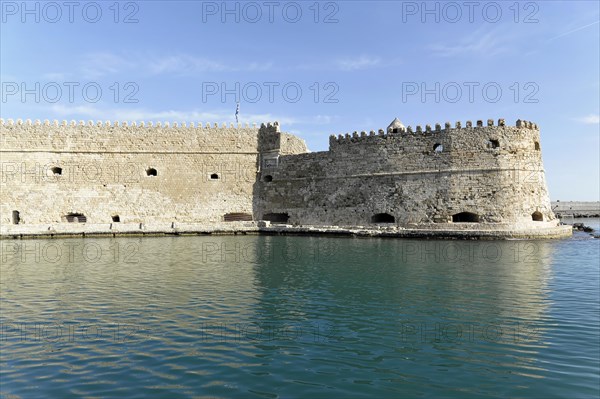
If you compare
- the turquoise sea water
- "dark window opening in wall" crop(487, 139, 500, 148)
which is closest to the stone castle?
"dark window opening in wall" crop(487, 139, 500, 148)

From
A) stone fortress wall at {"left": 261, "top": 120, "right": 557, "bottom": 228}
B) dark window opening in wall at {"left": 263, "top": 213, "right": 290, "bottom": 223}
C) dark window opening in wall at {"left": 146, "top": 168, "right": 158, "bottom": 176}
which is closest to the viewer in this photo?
stone fortress wall at {"left": 261, "top": 120, "right": 557, "bottom": 228}

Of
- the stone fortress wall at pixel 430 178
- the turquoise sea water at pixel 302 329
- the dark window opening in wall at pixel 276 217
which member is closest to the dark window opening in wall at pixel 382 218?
the stone fortress wall at pixel 430 178

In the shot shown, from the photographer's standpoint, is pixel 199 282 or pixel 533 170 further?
pixel 533 170

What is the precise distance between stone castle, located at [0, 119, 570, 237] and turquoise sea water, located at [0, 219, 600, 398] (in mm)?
10182

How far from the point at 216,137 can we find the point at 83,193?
9.51 meters

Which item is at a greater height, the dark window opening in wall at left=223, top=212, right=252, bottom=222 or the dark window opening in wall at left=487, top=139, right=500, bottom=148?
the dark window opening in wall at left=487, top=139, right=500, bottom=148

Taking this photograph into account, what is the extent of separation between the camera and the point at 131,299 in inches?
366

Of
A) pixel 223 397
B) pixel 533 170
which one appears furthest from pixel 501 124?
pixel 223 397

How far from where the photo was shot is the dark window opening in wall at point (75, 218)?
2861cm

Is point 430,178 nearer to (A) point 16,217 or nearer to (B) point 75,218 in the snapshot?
(B) point 75,218

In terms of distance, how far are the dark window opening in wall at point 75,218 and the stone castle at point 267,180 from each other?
63 mm

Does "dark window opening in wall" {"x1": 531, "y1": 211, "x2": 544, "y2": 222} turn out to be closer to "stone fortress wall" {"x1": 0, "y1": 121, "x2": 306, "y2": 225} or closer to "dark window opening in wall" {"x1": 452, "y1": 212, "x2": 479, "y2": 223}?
"dark window opening in wall" {"x1": 452, "y1": 212, "x2": 479, "y2": 223}

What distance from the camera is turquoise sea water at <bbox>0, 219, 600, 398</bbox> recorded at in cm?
511

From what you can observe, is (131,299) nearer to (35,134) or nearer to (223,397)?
(223,397)
